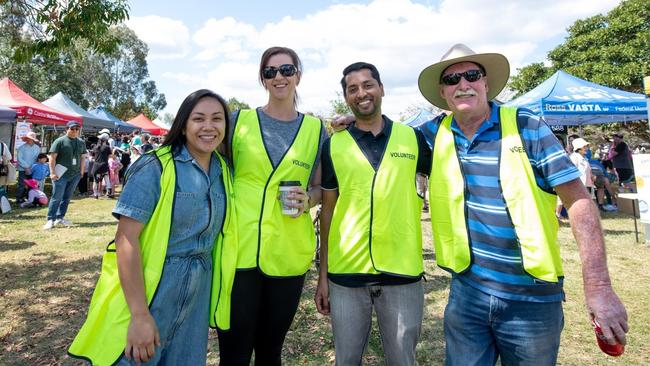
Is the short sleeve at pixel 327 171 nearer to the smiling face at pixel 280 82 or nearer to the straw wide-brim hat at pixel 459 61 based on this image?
the smiling face at pixel 280 82

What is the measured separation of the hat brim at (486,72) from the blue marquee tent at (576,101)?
779 cm

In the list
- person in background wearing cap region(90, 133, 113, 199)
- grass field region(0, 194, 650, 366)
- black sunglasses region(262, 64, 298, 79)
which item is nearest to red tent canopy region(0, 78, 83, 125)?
person in background wearing cap region(90, 133, 113, 199)

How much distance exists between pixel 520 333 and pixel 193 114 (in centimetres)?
187

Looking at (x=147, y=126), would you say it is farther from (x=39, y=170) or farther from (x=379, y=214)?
(x=379, y=214)

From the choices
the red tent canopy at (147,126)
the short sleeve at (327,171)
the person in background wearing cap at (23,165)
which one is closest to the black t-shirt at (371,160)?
the short sleeve at (327,171)

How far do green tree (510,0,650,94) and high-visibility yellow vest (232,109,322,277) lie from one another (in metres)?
23.1

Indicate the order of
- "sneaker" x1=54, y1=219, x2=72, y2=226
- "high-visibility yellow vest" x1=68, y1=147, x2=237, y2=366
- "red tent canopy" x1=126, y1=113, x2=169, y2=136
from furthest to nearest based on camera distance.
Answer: "red tent canopy" x1=126, y1=113, x2=169, y2=136, "sneaker" x1=54, y1=219, x2=72, y2=226, "high-visibility yellow vest" x1=68, y1=147, x2=237, y2=366

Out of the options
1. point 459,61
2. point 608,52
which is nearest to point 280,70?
point 459,61

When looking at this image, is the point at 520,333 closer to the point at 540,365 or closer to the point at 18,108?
the point at 540,365

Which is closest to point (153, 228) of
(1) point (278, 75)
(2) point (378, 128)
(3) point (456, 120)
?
(1) point (278, 75)

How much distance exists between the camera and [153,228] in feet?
5.61

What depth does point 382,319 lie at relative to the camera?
209 cm

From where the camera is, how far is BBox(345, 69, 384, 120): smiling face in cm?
222

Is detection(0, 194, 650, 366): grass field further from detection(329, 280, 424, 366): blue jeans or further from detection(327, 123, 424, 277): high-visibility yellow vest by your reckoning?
detection(327, 123, 424, 277): high-visibility yellow vest
